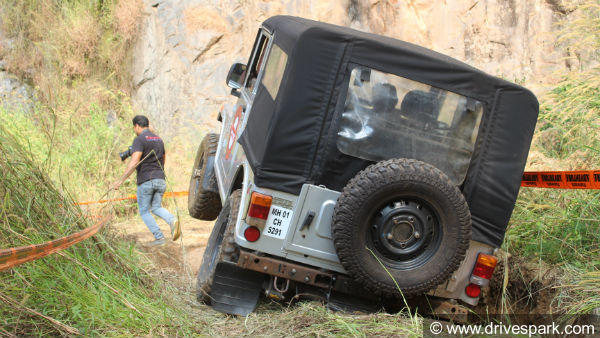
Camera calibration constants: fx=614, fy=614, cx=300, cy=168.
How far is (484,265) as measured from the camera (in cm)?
445

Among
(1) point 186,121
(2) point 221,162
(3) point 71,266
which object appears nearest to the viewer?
(3) point 71,266

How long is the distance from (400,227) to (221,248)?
52.6 inches

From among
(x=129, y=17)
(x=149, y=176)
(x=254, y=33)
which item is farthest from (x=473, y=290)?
(x=129, y=17)

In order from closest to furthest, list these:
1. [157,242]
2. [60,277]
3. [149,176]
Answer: [60,277] → [157,242] → [149,176]

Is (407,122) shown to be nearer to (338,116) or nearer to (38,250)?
(338,116)

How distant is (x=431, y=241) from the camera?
4.11 meters

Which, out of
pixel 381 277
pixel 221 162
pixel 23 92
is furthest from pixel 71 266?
pixel 23 92

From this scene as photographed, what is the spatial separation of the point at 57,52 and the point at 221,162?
807 cm

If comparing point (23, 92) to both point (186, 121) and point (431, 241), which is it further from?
point (431, 241)

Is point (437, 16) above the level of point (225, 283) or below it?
above

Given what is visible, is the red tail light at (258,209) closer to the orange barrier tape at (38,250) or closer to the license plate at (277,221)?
the license plate at (277,221)

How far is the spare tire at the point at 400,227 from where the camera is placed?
3.88m

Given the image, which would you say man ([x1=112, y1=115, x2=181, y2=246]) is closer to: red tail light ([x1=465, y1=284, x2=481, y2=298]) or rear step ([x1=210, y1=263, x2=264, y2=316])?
rear step ([x1=210, y1=263, x2=264, y2=316])

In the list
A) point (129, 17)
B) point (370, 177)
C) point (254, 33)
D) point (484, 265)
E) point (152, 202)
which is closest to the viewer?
point (370, 177)
